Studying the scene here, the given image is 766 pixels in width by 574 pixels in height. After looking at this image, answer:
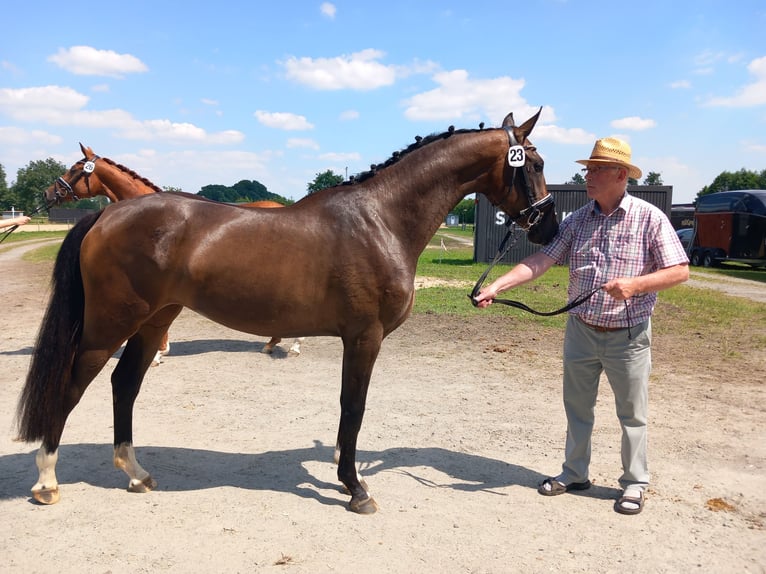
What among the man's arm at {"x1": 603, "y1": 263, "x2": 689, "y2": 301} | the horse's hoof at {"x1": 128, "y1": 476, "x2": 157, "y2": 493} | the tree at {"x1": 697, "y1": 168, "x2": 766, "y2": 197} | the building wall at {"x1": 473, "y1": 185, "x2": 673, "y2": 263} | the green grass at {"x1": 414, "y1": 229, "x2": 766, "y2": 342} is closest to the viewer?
the man's arm at {"x1": 603, "y1": 263, "x2": 689, "y2": 301}

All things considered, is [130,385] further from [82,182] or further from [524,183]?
[82,182]

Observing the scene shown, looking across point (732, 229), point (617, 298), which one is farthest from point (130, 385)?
point (732, 229)

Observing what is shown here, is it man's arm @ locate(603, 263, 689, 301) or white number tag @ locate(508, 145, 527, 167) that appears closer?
man's arm @ locate(603, 263, 689, 301)

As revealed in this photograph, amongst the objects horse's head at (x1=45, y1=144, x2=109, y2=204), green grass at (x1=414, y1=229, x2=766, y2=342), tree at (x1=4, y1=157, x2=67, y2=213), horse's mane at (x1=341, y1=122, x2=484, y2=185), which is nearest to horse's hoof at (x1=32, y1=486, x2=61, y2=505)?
horse's mane at (x1=341, y1=122, x2=484, y2=185)

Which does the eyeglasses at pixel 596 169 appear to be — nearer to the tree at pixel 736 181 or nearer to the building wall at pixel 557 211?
the building wall at pixel 557 211

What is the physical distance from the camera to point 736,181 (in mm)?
73750

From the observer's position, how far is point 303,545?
9.84 feet

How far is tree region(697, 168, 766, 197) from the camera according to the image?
70.6 m

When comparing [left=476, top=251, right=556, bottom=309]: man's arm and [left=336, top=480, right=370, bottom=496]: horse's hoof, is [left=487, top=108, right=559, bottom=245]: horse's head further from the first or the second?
[left=336, top=480, right=370, bottom=496]: horse's hoof

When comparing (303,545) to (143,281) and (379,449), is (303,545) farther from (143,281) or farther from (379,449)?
(143,281)

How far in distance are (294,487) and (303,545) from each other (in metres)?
0.78

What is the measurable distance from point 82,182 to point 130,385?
4.43 m

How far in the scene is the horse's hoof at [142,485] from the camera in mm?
3635

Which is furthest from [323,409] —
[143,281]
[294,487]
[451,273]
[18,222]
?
[451,273]
